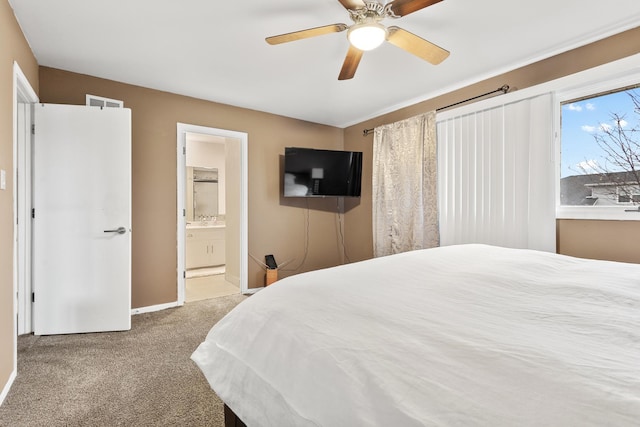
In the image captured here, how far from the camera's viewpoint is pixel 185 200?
3582 mm

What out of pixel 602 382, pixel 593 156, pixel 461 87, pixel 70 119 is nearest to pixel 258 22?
pixel 70 119

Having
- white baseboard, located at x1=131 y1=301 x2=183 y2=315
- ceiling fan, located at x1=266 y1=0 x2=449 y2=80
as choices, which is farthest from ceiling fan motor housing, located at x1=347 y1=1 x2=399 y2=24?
white baseboard, located at x1=131 y1=301 x2=183 y2=315

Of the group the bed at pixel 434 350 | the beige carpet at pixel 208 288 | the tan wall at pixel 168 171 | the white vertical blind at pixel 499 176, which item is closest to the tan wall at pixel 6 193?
the tan wall at pixel 168 171

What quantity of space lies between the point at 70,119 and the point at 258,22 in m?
1.91

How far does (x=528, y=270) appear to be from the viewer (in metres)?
1.50

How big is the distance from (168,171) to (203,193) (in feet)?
8.83

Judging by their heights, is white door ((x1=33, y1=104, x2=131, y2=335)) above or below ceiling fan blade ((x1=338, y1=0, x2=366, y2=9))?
below

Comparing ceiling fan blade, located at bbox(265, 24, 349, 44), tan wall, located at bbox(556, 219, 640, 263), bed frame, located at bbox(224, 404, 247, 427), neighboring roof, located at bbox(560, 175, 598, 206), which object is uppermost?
ceiling fan blade, located at bbox(265, 24, 349, 44)

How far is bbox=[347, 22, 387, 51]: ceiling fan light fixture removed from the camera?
71.8 inches

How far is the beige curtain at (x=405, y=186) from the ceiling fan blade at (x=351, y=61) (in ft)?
5.12

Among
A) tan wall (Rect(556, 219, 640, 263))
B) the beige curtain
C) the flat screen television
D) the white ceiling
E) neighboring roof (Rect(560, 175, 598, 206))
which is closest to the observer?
the white ceiling

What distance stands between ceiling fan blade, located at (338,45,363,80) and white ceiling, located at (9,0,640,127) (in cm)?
29

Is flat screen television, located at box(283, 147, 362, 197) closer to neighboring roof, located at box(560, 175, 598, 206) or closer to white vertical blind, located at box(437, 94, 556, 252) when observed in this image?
white vertical blind, located at box(437, 94, 556, 252)

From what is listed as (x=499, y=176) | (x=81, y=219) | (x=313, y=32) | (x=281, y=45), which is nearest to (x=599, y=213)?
(x=499, y=176)
